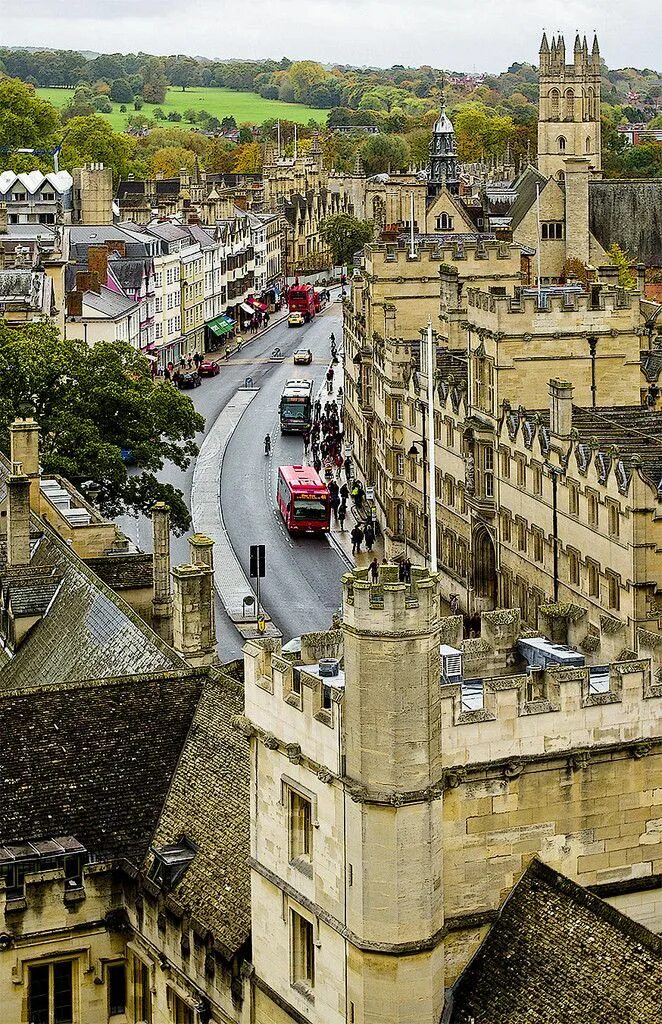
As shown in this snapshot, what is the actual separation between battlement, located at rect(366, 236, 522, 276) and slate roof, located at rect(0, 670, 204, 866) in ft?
186

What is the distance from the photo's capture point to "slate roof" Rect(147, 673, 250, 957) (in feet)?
106

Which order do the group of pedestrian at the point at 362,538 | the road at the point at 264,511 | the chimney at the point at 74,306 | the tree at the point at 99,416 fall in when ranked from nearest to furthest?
the road at the point at 264,511 → the tree at the point at 99,416 → the group of pedestrian at the point at 362,538 → the chimney at the point at 74,306

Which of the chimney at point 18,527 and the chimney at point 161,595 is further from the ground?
the chimney at point 18,527

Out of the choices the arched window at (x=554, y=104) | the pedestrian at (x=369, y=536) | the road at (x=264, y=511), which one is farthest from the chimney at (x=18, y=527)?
the arched window at (x=554, y=104)

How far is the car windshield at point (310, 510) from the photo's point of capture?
3504 inches

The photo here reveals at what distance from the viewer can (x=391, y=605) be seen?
2656cm

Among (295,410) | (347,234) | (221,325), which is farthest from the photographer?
(347,234)

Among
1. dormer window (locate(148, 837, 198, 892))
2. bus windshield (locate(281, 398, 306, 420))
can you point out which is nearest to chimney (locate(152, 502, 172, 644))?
dormer window (locate(148, 837, 198, 892))

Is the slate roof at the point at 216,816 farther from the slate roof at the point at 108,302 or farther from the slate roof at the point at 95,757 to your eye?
the slate roof at the point at 108,302

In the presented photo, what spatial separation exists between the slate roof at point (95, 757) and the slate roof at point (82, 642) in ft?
4.25

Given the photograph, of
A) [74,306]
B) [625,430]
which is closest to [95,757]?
[625,430]

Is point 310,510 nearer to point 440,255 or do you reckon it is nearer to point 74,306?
point 440,255

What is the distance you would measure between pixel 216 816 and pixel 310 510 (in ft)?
178

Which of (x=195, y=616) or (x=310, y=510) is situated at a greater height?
(x=195, y=616)
